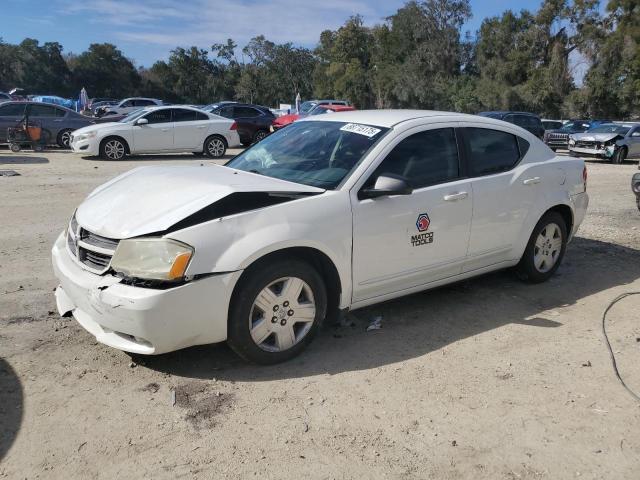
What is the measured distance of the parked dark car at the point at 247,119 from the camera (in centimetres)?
2138

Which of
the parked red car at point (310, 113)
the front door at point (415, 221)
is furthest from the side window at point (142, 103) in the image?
the front door at point (415, 221)

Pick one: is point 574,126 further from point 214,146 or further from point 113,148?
point 113,148

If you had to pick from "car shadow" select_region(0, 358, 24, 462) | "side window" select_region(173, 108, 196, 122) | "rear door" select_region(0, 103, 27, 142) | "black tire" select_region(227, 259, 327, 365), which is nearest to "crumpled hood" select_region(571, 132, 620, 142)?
"side window" select_region(173, 108, 196, 122)

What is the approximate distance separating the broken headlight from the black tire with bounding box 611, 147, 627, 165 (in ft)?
66.2

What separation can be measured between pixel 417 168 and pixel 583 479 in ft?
8.14

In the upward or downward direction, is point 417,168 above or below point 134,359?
above

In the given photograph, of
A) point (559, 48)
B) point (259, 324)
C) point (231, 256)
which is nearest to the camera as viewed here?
point (231, 256)

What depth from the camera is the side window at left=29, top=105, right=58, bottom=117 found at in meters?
17.4

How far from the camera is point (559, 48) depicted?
49.1 m

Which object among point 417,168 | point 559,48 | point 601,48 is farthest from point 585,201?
point 559,48

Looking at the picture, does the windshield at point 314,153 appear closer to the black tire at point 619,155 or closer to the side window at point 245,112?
the side window at point 245,112

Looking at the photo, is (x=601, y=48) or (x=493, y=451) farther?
(x=601, y=48)

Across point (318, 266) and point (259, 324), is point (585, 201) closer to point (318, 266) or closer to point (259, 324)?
point (318, 266)

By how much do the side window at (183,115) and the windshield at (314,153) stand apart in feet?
39.7
